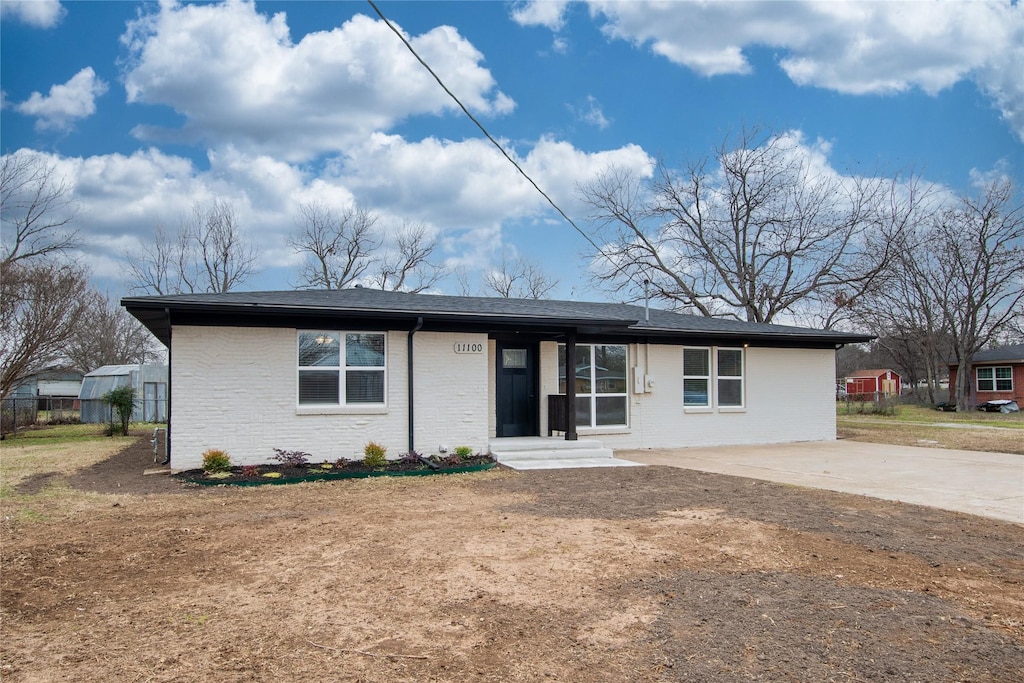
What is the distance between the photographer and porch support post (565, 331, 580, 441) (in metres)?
12.6

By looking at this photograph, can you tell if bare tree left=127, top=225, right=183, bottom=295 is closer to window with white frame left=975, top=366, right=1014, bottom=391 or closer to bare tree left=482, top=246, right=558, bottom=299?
bare tree left=482, top=246, right=558, bottom=299

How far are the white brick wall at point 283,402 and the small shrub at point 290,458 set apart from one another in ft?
0.46

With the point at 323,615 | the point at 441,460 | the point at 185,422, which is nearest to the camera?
the point at 323,615

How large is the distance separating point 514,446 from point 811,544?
6.61 meters

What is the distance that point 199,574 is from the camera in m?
4.92

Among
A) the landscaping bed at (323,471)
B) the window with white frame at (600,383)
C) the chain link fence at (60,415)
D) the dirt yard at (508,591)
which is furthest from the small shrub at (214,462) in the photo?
the chain link fence at (60,415)

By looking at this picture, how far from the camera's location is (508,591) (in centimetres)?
455

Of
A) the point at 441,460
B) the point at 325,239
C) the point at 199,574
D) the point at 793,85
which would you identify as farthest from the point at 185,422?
the point at 325,239

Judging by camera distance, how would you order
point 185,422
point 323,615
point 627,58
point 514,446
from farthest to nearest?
point 627,58, point 514,446, point 185,422, point 323,615

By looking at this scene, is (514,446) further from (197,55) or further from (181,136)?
(181,136)

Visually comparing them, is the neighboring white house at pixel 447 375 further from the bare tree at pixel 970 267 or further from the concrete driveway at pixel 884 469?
the bare tree at pixel 970 267

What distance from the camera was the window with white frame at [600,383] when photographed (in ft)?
44.7

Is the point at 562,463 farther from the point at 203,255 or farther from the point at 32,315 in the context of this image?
the point at 203,255

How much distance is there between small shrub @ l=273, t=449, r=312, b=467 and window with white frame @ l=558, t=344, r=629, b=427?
524 cm
